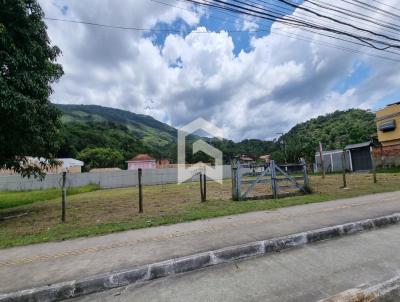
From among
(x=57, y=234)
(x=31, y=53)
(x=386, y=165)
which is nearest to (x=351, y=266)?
(x=57, y=234)

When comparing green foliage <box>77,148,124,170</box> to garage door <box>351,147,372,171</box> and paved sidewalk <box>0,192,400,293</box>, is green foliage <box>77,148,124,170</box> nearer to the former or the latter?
garage door <box>351,147,372,171</box>

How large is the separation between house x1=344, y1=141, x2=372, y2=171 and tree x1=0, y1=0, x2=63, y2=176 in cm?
2750

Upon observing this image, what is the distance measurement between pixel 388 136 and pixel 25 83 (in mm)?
31109

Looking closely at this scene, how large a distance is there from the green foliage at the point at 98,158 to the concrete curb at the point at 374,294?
6298 cm

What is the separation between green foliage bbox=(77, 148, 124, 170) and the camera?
63062 mm

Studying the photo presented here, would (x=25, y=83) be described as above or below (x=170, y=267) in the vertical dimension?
above

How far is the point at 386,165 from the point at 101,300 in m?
28.4

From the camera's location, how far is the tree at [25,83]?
877 cm

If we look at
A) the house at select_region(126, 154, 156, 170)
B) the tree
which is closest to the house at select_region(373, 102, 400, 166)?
the tree

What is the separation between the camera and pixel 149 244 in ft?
17.4

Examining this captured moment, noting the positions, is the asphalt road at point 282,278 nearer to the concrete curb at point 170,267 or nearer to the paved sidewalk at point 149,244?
the concrete curb at point 170,267

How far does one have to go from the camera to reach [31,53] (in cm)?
980

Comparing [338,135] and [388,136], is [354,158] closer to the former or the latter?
[388,136]

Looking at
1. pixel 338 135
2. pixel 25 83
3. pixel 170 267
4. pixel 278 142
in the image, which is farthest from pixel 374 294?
pixel 278 142
